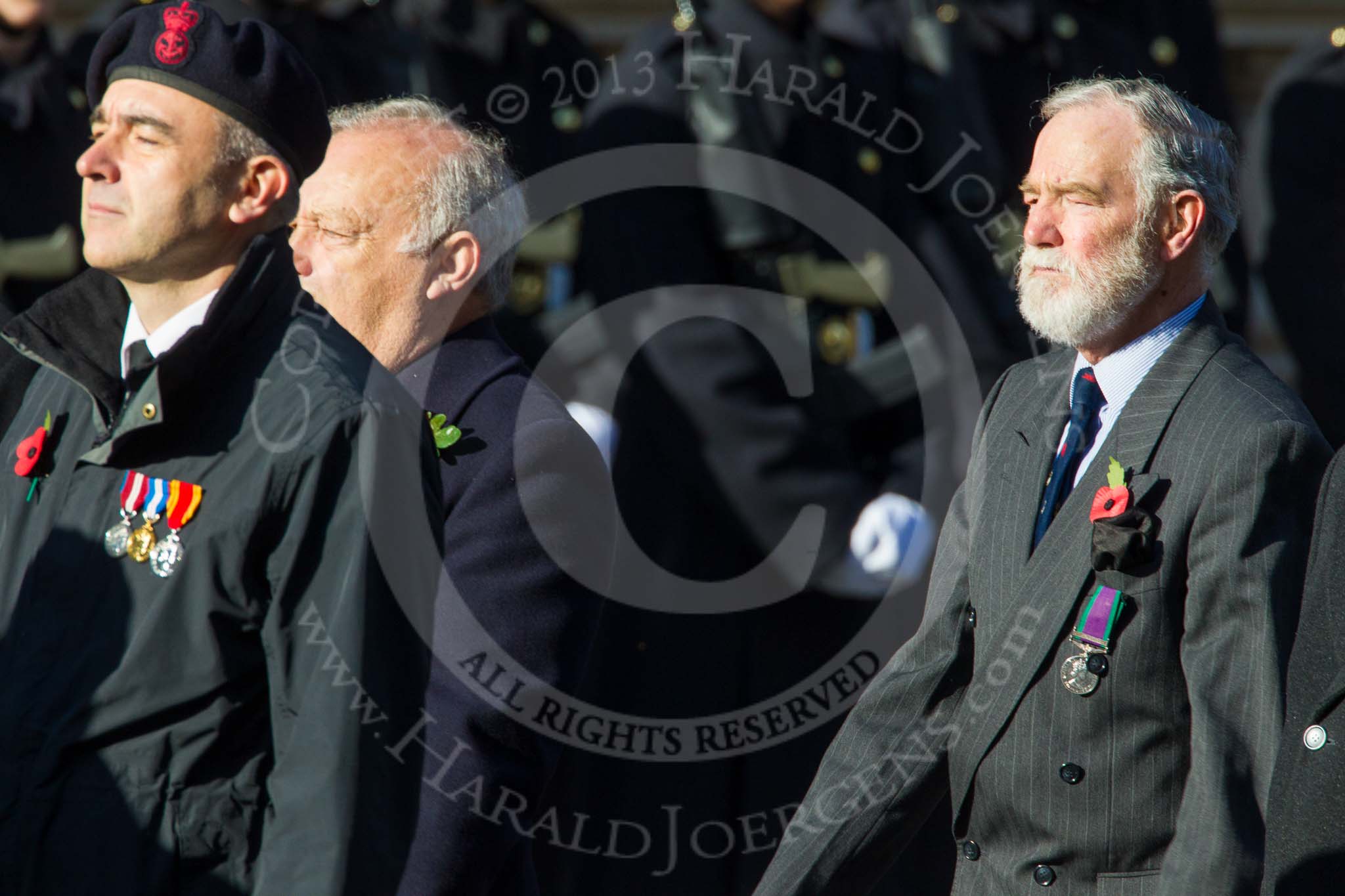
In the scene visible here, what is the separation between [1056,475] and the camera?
3076 millimetres

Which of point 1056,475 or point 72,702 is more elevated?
point 1056,475

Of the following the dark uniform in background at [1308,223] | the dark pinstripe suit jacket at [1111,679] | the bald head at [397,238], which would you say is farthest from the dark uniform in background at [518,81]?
the dark pinstripe suit jacket at [1111,679]


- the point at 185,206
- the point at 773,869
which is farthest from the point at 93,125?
the point at 773,869

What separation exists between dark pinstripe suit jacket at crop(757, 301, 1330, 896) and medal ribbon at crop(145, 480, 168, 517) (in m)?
1.07

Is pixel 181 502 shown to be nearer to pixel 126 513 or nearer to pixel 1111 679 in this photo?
pixel 126 513

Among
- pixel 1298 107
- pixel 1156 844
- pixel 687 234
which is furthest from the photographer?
pixel 1298 107

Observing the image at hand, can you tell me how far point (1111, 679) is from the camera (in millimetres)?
2834

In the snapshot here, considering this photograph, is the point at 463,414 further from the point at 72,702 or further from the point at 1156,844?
the point at 1156,844

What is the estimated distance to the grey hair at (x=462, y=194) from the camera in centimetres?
337

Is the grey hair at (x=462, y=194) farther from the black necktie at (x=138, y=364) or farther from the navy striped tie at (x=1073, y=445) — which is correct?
the navy striped tie at (x=1073, y=445)

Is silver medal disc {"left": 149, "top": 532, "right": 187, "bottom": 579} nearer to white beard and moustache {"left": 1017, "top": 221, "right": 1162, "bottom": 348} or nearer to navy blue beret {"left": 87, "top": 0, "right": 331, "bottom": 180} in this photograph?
navy blue beret {"left": 87, "top": 0, "right": 331, "bottom": 180}

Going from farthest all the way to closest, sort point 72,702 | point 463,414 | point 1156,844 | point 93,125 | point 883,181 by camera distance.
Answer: point 883,181
point 463,414
point 93,125
point 1156,844
point 72,702

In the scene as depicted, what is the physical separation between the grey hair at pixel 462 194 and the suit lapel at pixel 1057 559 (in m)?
0.97

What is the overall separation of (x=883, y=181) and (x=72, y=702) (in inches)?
117
